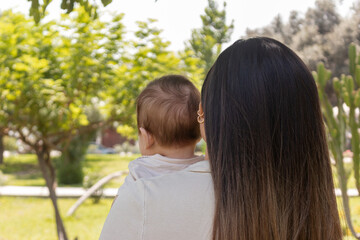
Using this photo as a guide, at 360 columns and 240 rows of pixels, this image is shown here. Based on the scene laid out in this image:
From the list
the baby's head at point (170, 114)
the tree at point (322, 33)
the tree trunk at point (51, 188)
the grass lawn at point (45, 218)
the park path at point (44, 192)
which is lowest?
the park path at point (44, 192)

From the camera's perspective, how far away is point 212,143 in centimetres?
97

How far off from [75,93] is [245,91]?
4626mm

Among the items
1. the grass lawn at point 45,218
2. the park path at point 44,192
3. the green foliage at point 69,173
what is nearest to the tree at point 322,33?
the grass lawn at point 45,218

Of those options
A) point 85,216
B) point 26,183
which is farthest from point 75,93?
point 26,183

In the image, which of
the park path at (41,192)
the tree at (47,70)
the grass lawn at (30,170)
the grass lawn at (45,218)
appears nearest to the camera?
the tree at (47,70)

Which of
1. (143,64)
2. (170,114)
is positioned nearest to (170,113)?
(170,114)

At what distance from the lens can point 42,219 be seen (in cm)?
905

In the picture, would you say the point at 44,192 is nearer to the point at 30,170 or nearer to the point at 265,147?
the point at 30,170

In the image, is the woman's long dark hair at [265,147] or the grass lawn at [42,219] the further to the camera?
the grass lawn at [42,219]

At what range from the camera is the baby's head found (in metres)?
1.75

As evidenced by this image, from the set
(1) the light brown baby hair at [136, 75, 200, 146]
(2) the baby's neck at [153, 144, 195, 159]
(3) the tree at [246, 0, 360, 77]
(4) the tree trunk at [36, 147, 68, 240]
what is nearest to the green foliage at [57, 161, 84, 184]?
(4) the tree trunk at [36, 147, 68, 240]

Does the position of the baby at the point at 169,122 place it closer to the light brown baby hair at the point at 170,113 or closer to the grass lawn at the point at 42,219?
the light brown baby hair at the point at 170,113

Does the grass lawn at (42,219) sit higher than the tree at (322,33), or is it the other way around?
the tree at (322,33)

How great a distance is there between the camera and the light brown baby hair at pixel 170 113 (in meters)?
1.75
